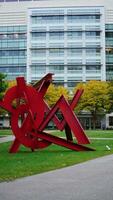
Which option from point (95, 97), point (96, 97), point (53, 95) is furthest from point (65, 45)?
point (96, 97)

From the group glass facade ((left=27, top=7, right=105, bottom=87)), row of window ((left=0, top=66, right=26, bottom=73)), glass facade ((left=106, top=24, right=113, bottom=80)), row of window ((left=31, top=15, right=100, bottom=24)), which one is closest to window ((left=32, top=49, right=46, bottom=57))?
glass facade ((left=27, top=7, right=105, bottom=87))

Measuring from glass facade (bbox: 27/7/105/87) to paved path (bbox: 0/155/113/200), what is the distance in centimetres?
9011

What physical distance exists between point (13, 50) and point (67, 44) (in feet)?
42.5

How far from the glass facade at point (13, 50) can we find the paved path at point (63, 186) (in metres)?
93.4

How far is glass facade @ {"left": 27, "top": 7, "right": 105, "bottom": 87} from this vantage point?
343 ft

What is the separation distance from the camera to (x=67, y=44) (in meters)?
105

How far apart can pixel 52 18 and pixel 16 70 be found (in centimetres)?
1445

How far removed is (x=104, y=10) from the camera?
106375 millimetres

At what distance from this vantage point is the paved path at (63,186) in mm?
9805

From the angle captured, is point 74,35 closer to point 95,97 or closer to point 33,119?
point 95,97

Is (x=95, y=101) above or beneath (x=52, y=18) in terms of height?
beneath

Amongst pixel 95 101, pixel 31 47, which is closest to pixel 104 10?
pixel 31 47

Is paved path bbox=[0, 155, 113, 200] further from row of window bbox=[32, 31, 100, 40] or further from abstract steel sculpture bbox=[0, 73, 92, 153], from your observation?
row of window bbox=[32, 31, 100, 40]

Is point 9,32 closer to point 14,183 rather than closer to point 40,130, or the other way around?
point 40,130
